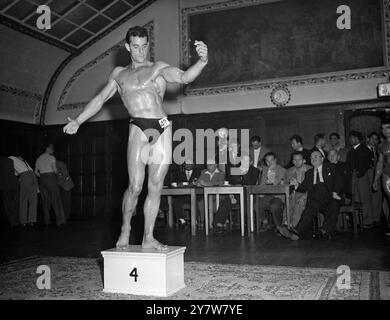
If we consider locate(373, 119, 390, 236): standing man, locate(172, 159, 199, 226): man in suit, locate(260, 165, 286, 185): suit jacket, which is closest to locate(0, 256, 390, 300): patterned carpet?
locate(373, 119, 390, 236): standing man

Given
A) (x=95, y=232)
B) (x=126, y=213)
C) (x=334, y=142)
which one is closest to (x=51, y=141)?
(x=95, y=232)

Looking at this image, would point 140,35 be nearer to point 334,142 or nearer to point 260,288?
point 260,288

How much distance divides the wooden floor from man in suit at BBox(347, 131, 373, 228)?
64 cm

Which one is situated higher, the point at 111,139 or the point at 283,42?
the point at 283,42

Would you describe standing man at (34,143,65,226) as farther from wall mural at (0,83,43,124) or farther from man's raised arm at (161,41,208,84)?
man's raised arm at (161,41,208,84)

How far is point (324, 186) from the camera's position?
246 inches

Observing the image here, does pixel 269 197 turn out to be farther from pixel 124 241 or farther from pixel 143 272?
pixel 143 272

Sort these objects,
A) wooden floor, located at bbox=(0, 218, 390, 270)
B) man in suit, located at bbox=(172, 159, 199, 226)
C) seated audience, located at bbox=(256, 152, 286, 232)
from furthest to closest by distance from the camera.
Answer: man in suit, located at bbox=(172, 159, 199, 226) < seated audience, located at bbox=(256, 152, 286, 232) < wooden floor, located at bbox=(0, 218, 390, 270)

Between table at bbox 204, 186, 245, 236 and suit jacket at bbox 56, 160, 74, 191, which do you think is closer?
table at bbox 204, 186, 245, 236

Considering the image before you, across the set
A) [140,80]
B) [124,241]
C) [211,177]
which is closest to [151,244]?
[124,241]

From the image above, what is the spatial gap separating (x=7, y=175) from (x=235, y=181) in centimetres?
463

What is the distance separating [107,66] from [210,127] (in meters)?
3.15

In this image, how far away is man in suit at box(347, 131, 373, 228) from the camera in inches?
298

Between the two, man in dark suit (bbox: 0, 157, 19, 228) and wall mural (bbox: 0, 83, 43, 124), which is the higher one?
wall mural (bbox: 0, 83, 43, 124)
